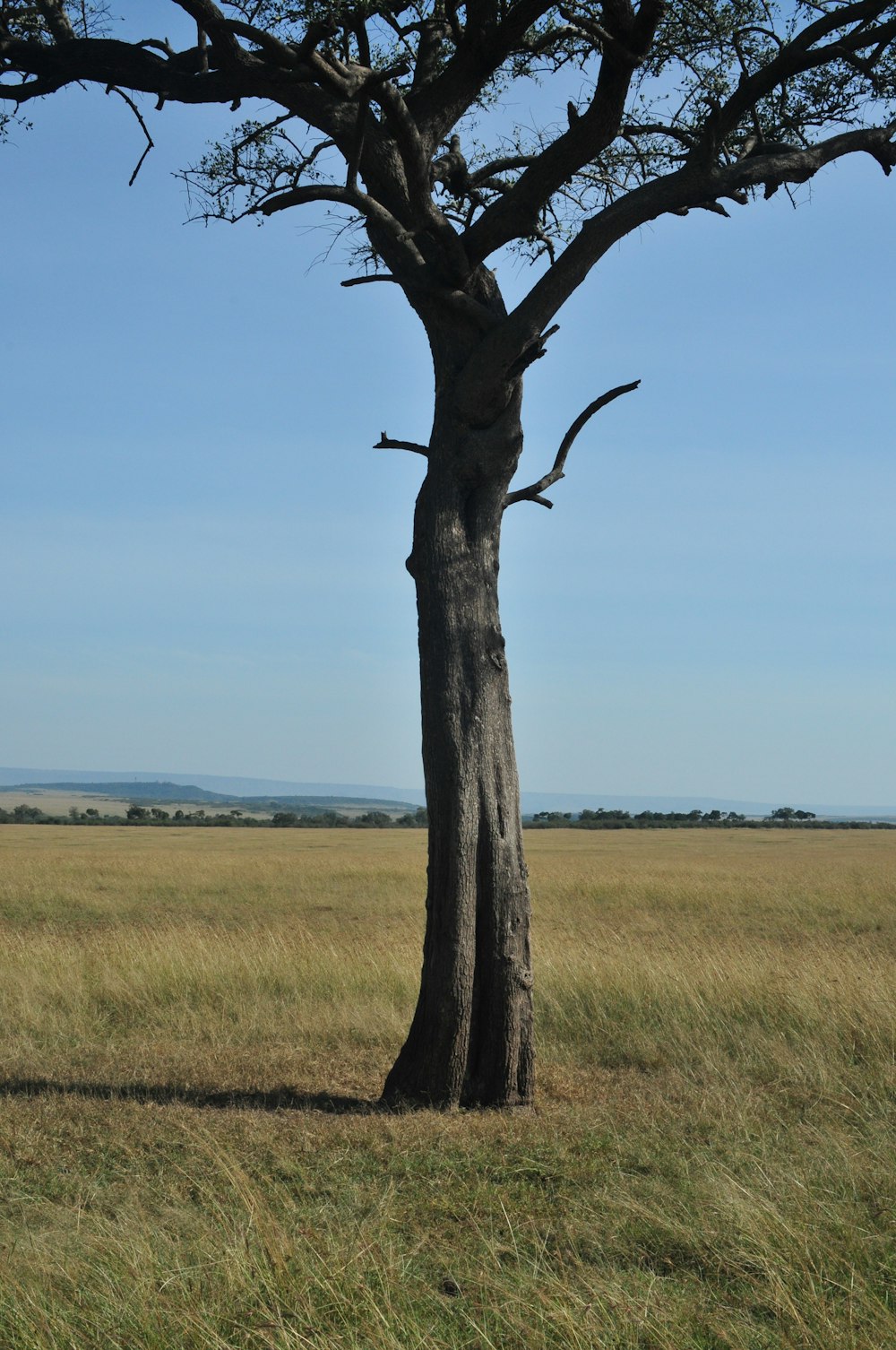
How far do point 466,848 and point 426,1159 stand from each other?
2009 millimetres

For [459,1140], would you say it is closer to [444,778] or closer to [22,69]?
[444,778]

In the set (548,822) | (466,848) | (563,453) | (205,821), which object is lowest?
(205,821)

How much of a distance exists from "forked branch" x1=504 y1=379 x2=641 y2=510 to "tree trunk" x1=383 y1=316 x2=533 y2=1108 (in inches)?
28.2

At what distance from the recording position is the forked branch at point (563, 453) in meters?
9.01

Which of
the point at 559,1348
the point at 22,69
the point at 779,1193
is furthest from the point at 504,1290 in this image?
the point at 22,69

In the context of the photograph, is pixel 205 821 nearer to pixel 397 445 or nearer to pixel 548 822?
pixel 548 822

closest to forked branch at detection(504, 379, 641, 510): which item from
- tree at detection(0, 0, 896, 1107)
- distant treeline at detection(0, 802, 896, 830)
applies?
tree at detection(0, 0, 896, 1107)

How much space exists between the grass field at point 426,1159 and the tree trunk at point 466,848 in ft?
1.45

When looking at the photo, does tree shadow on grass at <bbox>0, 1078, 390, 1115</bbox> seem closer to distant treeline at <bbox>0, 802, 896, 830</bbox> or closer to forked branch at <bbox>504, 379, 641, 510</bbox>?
forked branch at <bbox>504, 379, 641, 510</bbox>

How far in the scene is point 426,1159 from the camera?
668 cm

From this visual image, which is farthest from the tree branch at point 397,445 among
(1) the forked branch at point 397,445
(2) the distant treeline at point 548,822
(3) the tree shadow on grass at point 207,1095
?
(2) the distant treeline at point 548,822

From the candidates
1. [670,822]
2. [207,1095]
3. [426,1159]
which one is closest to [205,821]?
[670,822]

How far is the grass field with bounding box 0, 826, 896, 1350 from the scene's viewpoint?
451 cm

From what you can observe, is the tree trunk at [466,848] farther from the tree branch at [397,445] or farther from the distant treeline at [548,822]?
the distant treeline at [548,822]
